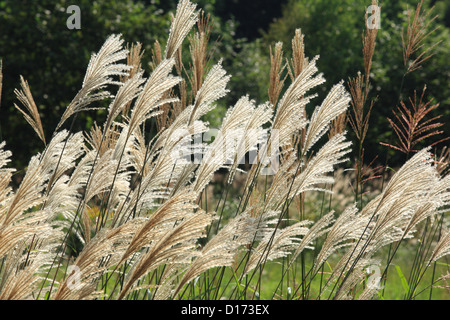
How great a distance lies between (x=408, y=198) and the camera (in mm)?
1675

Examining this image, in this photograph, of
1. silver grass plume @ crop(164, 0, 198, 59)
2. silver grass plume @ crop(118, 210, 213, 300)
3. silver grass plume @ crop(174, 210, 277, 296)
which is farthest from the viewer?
silver grass plume @ crop(164, 0, 198, 59)

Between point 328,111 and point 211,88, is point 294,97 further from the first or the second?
point 211,88

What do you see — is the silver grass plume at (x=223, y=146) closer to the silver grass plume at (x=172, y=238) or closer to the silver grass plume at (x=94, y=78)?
the silver grass plume at (x=94, y=78)

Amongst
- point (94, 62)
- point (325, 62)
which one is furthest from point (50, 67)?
point (94, 62)

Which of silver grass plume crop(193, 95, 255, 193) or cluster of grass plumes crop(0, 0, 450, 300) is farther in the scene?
silver grass plume crop(193, 95, 255, 193)

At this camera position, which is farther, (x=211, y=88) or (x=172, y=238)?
(x=211, y=88)

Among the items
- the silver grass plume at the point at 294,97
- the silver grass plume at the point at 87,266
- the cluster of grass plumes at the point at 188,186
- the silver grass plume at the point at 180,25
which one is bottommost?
the silver grass plume at the point at 87,266

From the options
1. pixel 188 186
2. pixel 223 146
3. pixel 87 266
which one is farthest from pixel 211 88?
pixel 87 266

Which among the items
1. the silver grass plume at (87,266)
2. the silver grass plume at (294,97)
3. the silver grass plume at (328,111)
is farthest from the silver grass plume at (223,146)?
the silver grass plume at (87,266)

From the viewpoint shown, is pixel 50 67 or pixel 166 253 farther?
pixel 50 67

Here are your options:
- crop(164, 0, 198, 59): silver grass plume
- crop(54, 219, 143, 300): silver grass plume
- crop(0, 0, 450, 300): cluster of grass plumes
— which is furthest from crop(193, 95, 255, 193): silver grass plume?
crop(54, 219, 143, 300): silver grass plume

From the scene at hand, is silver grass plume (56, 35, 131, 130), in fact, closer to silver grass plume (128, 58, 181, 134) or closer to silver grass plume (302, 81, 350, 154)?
silver grass plume (128, 58, 181, 134)
